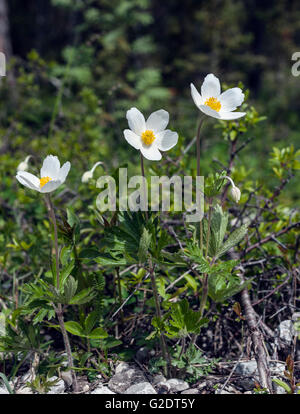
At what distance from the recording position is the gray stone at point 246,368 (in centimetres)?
142

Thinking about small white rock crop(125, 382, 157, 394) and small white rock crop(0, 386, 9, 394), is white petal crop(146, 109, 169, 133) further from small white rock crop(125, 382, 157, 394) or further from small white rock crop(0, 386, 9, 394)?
small white rock crop(0, 386, 9, 394)

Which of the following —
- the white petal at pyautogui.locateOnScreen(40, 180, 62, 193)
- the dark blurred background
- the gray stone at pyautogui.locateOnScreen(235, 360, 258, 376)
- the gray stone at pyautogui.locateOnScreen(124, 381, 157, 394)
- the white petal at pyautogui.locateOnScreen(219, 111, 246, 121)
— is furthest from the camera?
the dark blurred background

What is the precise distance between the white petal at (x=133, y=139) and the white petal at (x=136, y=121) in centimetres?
2

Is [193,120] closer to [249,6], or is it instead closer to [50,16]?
[249,6]

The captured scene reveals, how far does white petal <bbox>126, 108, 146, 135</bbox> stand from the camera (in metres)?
1.21

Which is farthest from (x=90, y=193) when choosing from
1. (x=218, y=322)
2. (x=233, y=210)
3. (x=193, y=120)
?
(x=193, y=120)

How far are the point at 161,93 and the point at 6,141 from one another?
8.96 ft

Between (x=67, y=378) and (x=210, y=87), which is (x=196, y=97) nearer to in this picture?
(x=210, y=87)

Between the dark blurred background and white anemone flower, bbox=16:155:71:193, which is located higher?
the dark blurred background

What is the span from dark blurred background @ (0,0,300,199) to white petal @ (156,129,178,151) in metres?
1.86

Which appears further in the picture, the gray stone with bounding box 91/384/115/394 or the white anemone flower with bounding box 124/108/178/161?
the gray stone with bounding box 91/384/115/394

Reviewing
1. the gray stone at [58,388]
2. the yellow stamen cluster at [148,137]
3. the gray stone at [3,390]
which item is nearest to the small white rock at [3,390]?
the gray stone at [3,390]

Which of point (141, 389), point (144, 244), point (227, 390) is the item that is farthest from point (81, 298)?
point (227, 390)

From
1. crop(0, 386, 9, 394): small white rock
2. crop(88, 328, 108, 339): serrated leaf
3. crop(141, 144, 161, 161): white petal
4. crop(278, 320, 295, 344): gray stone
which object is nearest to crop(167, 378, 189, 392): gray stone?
crop(88, 328, 108, 339): serrated leaf
